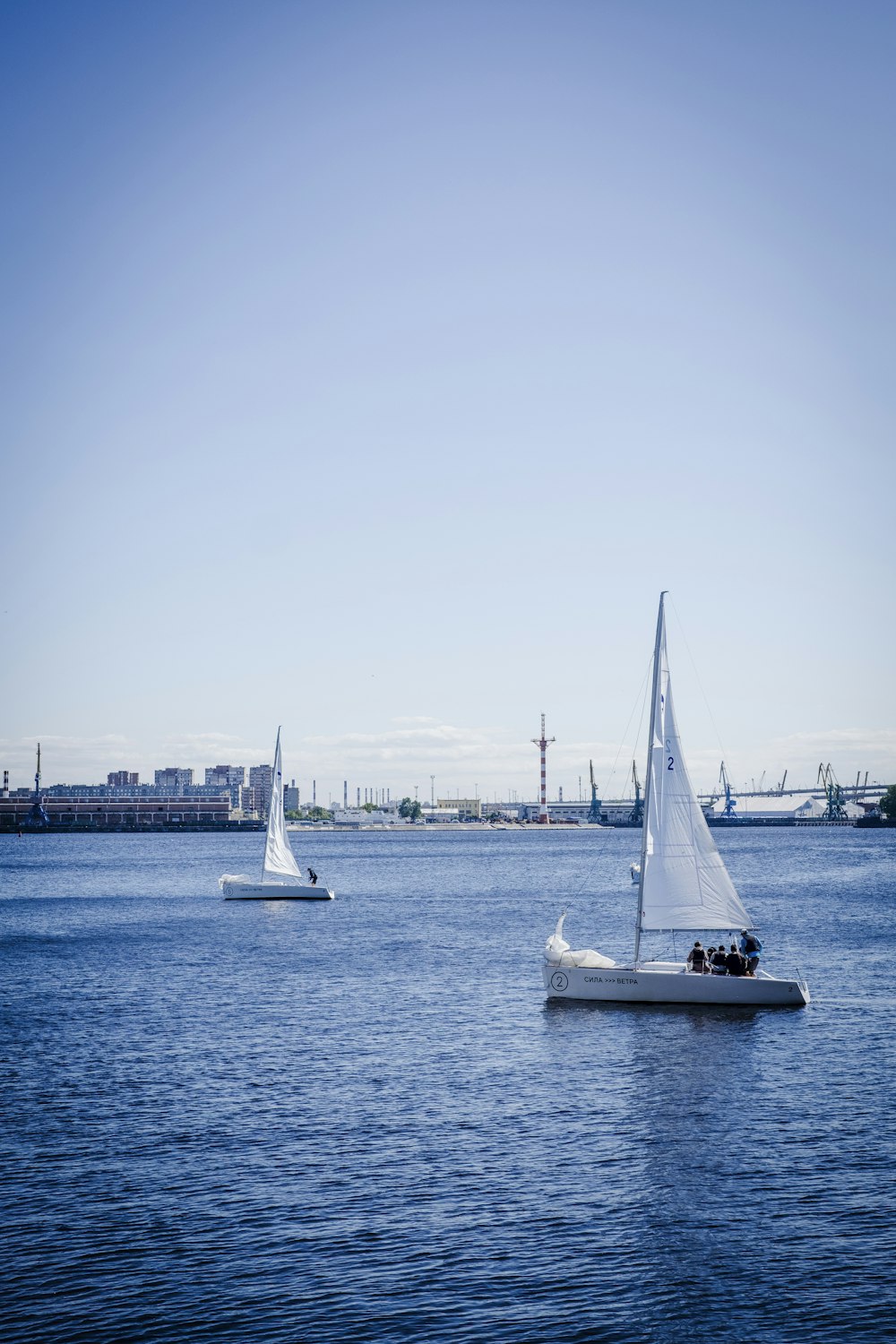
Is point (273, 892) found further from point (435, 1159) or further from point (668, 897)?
point (435, 1159)

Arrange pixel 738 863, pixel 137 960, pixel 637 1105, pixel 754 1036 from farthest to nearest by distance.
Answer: pixel 738 863, pixel 137 960, pixel 754 1036, pixel 637 1105

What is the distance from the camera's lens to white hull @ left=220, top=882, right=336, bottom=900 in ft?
329

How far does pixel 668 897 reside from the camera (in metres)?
47.4

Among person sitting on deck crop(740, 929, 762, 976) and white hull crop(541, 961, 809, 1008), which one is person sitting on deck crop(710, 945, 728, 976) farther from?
white hull crop(541, 961, 809, 1008)

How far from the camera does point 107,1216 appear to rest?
24.6m

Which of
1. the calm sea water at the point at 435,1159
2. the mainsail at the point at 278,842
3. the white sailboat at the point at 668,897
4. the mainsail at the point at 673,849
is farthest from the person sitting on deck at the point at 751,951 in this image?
the mainsail at the point at 278,842

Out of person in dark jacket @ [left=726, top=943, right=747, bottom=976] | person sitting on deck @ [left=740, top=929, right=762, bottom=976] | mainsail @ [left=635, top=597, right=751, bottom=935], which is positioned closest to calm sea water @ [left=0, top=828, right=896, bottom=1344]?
person in dark jacket @ [left=726, top=943, right=747, bottom=976]

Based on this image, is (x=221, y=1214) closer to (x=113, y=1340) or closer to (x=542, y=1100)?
(x=113, y=1340)

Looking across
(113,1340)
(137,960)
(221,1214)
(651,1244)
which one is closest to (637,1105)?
(651,1244)

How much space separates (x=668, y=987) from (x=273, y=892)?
60178 mm

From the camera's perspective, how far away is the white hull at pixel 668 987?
4550cm

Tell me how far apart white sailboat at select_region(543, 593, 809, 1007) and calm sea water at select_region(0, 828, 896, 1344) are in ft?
3.22

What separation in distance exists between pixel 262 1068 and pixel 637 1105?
11.8 meters

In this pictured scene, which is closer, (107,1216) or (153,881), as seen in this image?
(107,1216)
